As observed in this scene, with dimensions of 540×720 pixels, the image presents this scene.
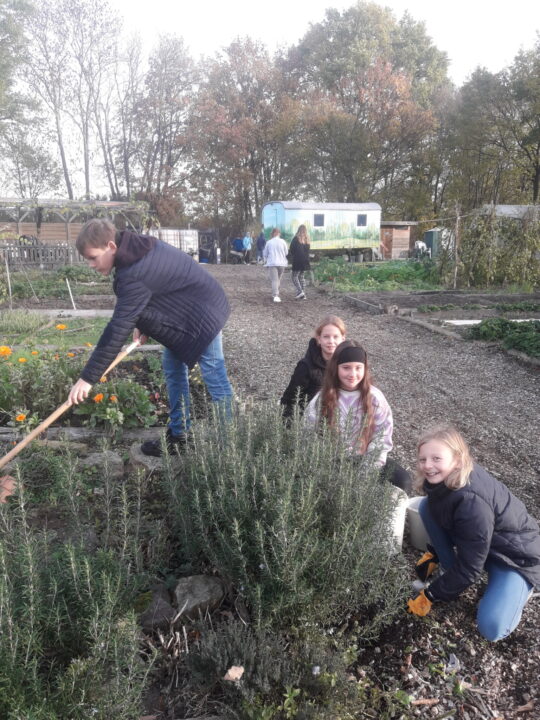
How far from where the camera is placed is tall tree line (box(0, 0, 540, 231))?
30.8 meters

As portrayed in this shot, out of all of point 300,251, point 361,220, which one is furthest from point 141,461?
point 361,220

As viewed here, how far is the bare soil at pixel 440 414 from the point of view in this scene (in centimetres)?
195

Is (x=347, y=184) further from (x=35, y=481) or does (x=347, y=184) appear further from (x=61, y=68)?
(x=35, y=481)

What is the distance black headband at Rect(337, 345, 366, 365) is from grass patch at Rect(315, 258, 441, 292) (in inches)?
428

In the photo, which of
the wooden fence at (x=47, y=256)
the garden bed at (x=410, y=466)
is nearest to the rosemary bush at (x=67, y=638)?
the garden bed at (x=410, y=466)

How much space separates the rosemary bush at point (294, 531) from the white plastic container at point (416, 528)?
458 mm

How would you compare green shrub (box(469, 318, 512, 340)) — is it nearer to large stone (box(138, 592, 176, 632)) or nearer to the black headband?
the black headband

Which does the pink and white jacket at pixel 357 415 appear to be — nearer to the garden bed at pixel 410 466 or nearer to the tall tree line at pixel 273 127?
the garden bed at pixel 410 466

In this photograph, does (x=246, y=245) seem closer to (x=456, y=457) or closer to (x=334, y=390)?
(x=334, y=390)

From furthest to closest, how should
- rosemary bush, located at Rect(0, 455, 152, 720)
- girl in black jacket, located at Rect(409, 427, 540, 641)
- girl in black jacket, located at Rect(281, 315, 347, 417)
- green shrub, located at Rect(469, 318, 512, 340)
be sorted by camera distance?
green shrub, located at Rect(469, 318, 512, 340), girl in black jacket, located at Rect(281, 315, 347, 417), girl in black jacket, located at Rect(409, 427, 540, 641), rosemary bush, located at Rect(0, 455, 152, 720)

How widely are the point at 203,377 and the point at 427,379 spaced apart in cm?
336

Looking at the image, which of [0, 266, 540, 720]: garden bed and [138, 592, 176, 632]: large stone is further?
[138, 592, 176, 632]: large stone

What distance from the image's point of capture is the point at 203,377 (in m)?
3.41

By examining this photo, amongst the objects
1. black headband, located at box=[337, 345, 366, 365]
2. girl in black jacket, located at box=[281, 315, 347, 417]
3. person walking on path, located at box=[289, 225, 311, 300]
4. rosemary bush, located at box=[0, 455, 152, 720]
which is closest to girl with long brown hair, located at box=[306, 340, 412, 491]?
black headband, located at box=[337, 345, 366, 365]
